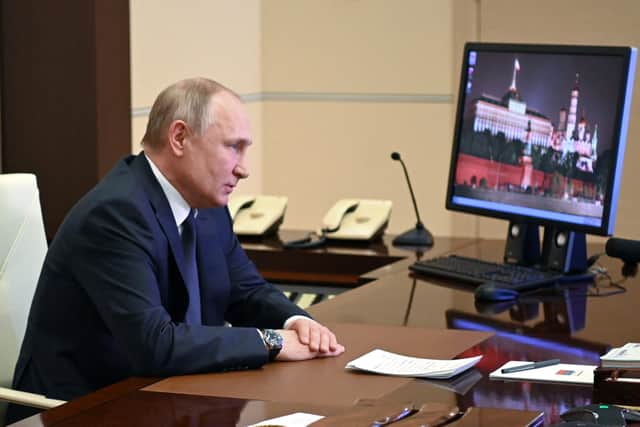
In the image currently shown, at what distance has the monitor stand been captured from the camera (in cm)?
354

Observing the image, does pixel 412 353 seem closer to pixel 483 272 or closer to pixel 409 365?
pixel 409 365

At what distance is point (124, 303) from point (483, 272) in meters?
1.38

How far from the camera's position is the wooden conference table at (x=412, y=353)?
210cm

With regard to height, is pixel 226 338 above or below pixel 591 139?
below

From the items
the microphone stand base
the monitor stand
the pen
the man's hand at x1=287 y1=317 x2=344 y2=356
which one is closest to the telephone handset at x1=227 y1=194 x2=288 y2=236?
the microphone stand base

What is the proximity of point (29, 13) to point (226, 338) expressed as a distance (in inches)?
108

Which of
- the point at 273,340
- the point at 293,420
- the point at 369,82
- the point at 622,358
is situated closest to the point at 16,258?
the point at 273,340

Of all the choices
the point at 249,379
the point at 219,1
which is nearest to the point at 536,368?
the point at 249,379

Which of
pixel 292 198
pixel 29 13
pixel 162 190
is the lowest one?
pixel 292 198

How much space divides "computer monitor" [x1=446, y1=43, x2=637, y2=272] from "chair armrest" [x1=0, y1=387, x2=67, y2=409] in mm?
1609

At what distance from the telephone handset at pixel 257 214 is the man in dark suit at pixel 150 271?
64.5 inches

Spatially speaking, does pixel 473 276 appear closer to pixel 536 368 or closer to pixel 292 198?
pixel 536 368

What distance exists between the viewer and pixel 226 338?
243cm

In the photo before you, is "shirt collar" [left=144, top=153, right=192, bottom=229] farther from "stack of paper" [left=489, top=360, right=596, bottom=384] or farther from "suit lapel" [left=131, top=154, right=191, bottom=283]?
"stack of paper" [left=489, top=360, right=596, bottom=384]
